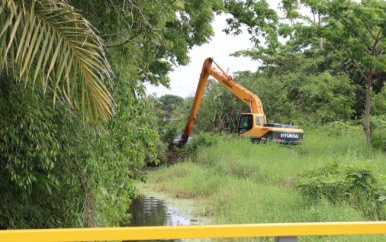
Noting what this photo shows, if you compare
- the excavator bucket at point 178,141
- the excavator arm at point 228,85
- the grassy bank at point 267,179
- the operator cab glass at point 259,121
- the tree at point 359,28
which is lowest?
the grassy bank at point 267,179

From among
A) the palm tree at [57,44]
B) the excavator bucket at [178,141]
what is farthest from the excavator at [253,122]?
the palm tree at [57,44]

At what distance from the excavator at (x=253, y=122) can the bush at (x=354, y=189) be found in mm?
10105

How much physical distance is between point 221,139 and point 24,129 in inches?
668

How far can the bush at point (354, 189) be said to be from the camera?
29.5 feet

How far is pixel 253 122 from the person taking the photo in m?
21.1

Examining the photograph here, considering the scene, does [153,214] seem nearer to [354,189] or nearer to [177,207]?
[177,207]

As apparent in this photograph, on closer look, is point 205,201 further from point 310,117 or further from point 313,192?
point 310,117

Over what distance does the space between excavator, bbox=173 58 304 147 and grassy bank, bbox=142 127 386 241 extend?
1.72ft

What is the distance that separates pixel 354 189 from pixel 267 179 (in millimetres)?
4361

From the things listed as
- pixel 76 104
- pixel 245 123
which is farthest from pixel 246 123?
pixel 76 104

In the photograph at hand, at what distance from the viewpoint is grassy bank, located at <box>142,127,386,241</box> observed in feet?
30.1

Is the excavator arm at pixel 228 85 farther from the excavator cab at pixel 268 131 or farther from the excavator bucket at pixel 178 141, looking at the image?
the excavator bucket at pixel 178 141

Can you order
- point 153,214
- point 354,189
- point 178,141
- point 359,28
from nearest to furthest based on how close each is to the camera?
1. point 354,189
2. point 153,214
3. point 359,28
4. point 178,141

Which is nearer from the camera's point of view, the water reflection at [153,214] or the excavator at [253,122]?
the water reflection at [153,214]
